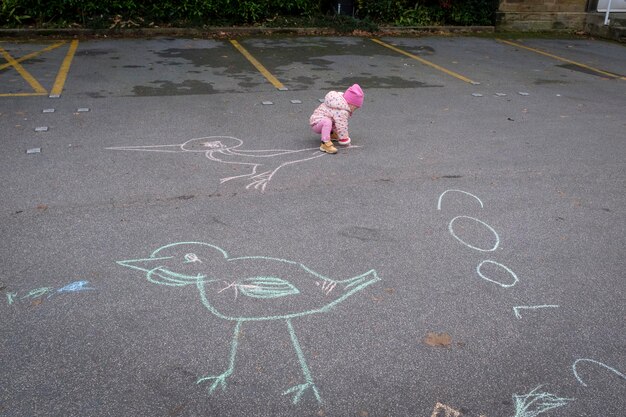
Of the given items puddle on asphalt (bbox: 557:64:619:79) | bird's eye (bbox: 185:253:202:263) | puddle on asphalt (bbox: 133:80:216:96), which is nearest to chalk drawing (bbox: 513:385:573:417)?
bird's eye (bbox: 185:253:202:263)

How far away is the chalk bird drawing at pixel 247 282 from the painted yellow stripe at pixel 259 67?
17.1ft

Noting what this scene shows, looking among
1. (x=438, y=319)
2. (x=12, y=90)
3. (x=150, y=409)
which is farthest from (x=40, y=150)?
(x=438, y=319)

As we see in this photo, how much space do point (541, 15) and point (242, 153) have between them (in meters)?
13.0

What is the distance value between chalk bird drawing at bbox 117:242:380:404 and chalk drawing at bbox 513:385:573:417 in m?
1.11

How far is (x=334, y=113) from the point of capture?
5.55 meters

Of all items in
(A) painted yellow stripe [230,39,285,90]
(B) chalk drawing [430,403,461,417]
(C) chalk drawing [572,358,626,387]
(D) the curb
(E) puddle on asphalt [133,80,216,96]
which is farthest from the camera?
(D) the curb

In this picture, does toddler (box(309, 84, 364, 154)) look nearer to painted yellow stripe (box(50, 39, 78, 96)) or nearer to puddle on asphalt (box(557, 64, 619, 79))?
painted yellow stripe (box(50, 39, 78, 96))

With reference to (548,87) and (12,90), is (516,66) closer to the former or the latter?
(548,87)

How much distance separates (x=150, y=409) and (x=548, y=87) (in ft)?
28.6

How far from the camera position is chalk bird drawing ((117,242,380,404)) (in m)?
3.06

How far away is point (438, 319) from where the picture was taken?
3.08m

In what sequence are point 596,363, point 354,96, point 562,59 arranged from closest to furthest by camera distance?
point 596,363 < point 354,96 < point 562,59

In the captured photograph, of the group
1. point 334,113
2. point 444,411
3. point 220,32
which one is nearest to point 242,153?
point 334,113

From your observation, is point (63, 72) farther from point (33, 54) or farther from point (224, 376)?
point (224, 376)
